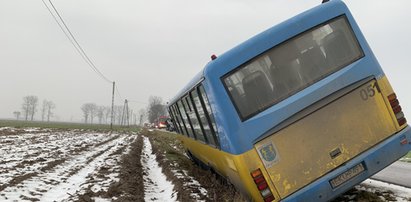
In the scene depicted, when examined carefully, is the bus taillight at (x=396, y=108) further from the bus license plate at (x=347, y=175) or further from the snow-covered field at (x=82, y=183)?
the snow-covered field at (x=82, y=183)

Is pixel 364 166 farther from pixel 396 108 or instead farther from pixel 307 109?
pixel 307 109

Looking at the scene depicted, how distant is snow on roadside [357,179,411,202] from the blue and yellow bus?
1214 millimetres

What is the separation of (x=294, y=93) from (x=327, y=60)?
707 millimetres

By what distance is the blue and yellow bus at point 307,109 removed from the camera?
539cm

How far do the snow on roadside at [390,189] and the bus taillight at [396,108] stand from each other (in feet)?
4.68

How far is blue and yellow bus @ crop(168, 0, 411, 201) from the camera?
5395 mm

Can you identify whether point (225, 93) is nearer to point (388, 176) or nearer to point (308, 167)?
point (308, 167)

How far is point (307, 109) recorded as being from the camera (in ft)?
18.1

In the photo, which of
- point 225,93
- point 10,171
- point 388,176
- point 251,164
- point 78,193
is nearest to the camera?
point 251,164

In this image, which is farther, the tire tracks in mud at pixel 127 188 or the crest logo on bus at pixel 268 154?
the tire tracks in mud at pixel 127 188

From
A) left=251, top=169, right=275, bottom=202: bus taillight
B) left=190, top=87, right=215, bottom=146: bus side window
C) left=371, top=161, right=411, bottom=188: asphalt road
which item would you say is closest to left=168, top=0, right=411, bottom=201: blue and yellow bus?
left=251, top=169, right=275, bottom=202: bus taillight

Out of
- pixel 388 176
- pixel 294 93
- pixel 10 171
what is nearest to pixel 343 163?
pixel 294 93

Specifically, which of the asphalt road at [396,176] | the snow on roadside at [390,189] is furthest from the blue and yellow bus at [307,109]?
the asphalt road at [396,176]

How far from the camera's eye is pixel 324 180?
17.7ft
